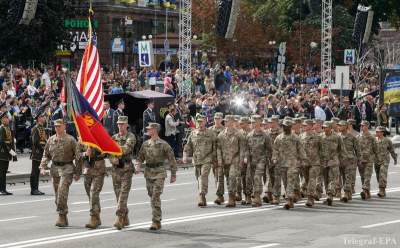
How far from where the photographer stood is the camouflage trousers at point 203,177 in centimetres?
2394

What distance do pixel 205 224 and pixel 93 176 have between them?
2.12 meters

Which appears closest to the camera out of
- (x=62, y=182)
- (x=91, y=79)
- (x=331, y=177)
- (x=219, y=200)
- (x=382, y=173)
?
(x=62, y=182)

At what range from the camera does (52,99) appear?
35938 millimetres

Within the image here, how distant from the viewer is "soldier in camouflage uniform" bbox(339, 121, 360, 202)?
84.9 ft

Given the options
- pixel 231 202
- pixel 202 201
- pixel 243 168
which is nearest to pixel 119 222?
pixel 202 201

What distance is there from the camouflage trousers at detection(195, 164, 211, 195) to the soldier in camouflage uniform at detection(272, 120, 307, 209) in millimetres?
1340

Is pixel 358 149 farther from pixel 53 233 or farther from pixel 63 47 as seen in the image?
pixel 63 47

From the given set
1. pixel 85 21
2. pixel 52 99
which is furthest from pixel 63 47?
pixel 52 99

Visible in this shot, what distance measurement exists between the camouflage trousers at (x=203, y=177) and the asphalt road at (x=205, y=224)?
40cm

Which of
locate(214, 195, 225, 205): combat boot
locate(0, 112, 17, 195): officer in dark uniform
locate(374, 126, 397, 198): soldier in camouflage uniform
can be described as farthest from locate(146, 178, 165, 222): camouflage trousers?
locate(0, 112, 17, 195): officer in dark uniform

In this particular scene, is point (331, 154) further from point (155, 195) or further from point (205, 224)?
point (155, 195)

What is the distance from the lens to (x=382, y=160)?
2667 centimetres

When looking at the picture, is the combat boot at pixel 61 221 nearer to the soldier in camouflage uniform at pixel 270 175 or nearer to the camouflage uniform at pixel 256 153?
the camouflage uniform at pixel 256 153

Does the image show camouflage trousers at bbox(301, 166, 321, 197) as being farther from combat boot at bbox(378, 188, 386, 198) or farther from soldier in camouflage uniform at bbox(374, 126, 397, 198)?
soldier in camouflage uniform at bbox(374, 126, 397, 198)
